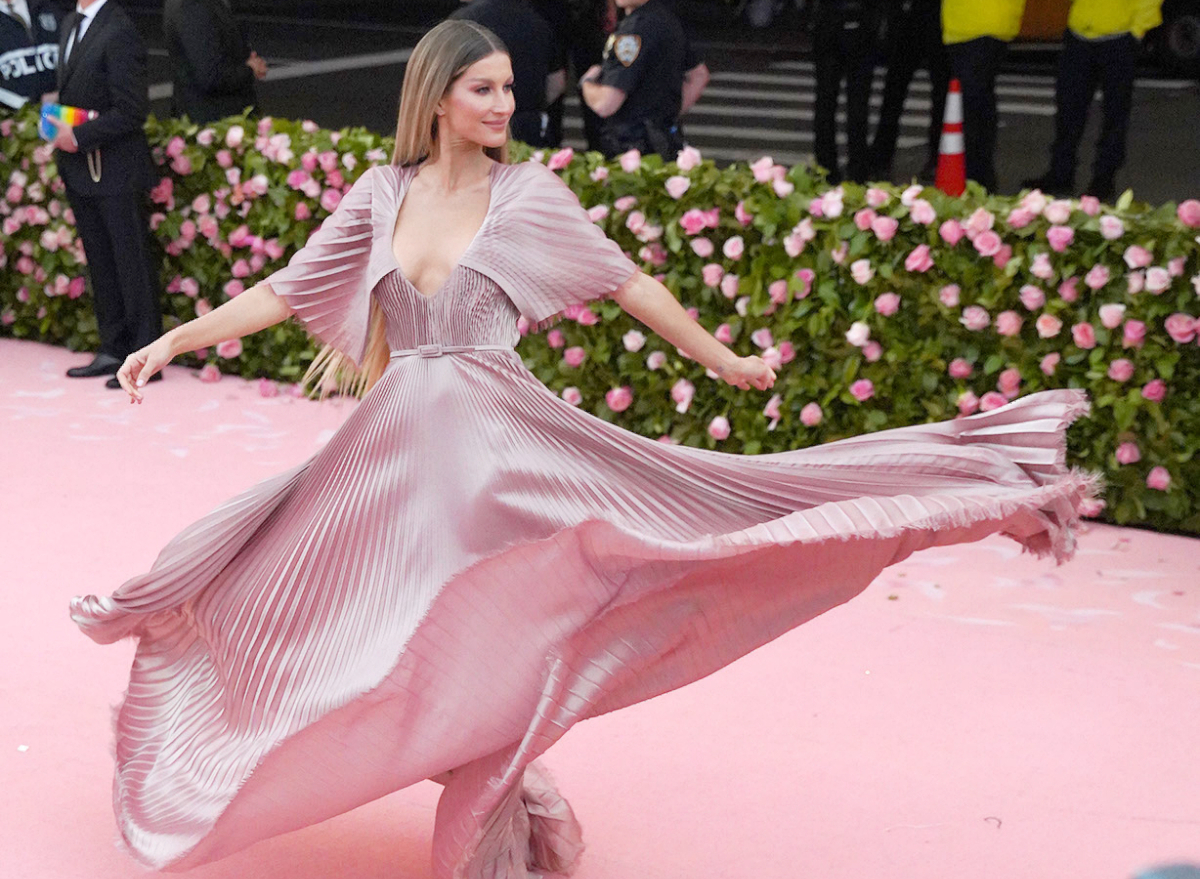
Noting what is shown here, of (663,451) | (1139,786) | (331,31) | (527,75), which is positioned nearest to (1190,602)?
(1139,786)

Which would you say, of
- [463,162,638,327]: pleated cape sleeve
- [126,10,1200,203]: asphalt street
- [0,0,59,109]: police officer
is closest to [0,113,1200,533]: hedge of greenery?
[0,0,59,109]: police officer

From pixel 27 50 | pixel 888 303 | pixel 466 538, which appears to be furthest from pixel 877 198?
pixel 27 50

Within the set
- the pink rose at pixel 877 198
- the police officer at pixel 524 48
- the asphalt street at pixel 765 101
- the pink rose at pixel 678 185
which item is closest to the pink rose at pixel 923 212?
the pink rose at pixel 877 198

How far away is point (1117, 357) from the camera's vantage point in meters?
5.49

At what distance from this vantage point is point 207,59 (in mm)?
7891

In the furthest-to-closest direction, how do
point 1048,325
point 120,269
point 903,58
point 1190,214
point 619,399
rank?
point 903,58 < point 120,269 < point 619,399 < point 1048,325 < point 1190,214

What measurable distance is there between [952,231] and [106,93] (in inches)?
159

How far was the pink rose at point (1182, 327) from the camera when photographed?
5.30 meters

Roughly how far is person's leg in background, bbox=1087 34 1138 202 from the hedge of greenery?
8.70ft

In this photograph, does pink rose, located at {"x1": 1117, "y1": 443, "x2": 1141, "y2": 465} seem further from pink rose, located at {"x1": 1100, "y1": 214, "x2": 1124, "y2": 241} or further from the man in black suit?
the man in black suit

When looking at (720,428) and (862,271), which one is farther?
(720,428)

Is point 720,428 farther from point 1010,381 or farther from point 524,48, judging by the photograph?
point 524,48

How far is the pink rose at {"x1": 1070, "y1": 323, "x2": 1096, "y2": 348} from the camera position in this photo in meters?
5.46

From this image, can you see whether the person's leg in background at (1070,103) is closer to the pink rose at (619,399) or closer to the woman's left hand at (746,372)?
the pink rose at (619,399)
